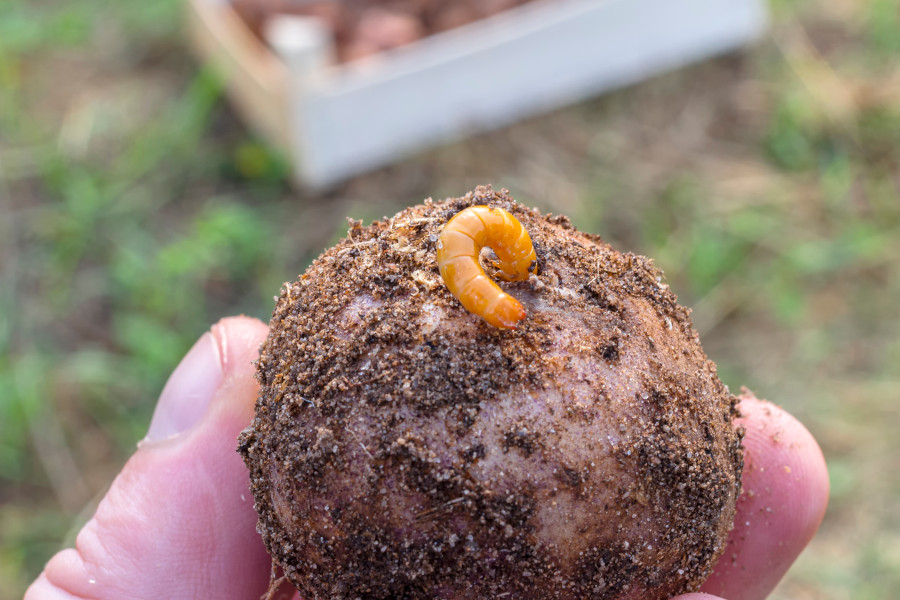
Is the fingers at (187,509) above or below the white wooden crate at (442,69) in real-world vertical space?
below

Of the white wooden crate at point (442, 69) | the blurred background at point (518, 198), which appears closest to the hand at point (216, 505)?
the blurred background at point (518, 198)

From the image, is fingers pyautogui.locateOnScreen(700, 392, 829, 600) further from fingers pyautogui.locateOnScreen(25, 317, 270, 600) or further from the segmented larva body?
fingers pyautogui.locateOnScreen(25, 317, 270, 600)

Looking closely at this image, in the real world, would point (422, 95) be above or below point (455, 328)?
above

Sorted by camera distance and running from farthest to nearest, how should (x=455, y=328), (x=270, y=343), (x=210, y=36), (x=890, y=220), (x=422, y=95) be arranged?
(x=210, y=36) < (x=422, y=95) < (x=890, y=220) < (x=270, y=343) < (x=455, y=328)

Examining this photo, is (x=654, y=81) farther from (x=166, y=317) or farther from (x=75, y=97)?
(x=75, y=97)

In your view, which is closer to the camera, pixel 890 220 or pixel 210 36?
pixel 890 220

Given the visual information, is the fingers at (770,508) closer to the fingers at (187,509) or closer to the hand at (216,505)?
the hand at (216,505)

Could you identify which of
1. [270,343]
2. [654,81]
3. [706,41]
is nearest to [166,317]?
[270,343]
